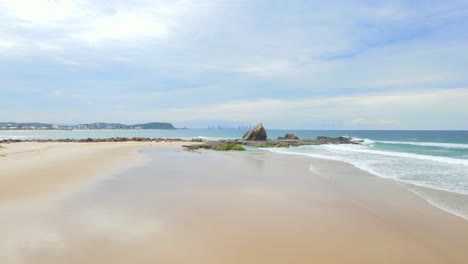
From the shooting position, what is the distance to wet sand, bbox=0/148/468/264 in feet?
17.3

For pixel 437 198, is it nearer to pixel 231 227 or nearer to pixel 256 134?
pixel 231 227

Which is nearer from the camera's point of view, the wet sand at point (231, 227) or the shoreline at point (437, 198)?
the wet sand at point (231, 227)

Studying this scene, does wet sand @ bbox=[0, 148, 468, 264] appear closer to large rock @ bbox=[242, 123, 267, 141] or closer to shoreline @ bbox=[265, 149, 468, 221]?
shoreline @ bbox=[265, 149, 468, 221]

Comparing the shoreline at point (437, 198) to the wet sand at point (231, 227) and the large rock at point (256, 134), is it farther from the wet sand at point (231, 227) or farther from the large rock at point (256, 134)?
the large rock at point (256, 134)

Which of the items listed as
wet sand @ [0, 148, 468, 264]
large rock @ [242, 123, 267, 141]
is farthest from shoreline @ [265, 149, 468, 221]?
large rock @ [242, 123, 267, 141]

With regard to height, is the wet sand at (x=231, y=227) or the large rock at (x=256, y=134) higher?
the large rock at (x=256, y=134)

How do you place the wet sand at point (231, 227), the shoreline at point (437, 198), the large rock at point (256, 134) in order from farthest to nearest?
the large rock at point (256, 134) → the shoreline at point (437, 198) → the wet sand at point (231, 227)

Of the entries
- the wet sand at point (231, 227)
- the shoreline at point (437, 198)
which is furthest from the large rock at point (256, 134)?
the wet sand at point (231, 227)

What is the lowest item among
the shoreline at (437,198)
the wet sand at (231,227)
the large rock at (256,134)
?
the wet sand at (231,227)

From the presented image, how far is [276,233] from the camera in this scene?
6395 millimetres

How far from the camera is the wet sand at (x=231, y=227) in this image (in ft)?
17.3

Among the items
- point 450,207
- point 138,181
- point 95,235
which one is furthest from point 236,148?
point 95,235

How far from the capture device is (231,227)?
675cm

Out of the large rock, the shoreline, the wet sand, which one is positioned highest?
the large rock
